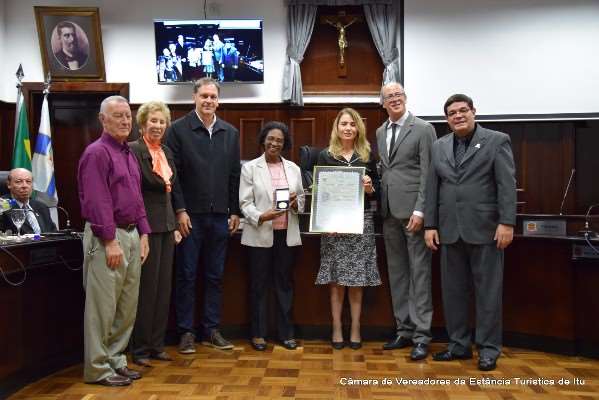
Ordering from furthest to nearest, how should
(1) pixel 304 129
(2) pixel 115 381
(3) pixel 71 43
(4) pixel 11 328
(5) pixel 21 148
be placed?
1. (1) pixel 304 129
2. (3) pixel 71 43
3. (5) pixel 21 148
4. (2) pixel 115 381
5. (4) pixel 11 328

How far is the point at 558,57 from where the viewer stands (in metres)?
6.40

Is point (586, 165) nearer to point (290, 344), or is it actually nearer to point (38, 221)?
point (290, 344)

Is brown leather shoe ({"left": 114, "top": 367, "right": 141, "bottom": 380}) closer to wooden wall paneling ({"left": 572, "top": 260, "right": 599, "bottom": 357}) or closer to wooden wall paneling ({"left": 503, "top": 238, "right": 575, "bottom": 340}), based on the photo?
wooden wall paneling ({"left": 503, "top": 238, "right": 575, "bottom": 340})

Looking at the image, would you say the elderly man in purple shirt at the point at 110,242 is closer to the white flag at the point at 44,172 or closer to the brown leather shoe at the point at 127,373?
the brown leather shoe at the point at 127,373

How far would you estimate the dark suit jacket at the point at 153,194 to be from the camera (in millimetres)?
3092

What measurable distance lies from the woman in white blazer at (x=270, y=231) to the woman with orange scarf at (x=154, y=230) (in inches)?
18.7

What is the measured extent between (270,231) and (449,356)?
1269 mm

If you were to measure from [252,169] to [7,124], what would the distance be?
4314mm

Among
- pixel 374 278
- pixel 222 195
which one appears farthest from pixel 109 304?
pixel 374 278

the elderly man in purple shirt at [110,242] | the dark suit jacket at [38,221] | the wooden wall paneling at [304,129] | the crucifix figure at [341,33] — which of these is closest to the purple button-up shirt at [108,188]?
the elderly man in purple shirt at [110,242]

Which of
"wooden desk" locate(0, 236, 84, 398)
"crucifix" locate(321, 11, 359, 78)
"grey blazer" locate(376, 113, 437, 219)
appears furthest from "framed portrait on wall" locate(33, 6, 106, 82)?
"grey blazer" locate(376, 113, 437, 219)

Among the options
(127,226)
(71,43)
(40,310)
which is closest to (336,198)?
(127,226)

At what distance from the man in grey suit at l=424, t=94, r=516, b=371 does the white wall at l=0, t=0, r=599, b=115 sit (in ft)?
11.3

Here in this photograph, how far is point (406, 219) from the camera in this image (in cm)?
343
